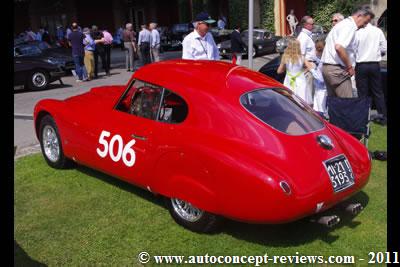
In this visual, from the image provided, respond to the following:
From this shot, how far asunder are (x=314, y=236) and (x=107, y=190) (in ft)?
8.59

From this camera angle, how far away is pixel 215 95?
13.8 feet

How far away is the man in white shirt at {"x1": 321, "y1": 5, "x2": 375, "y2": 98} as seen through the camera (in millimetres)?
6582

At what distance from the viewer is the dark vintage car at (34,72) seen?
45.7 ft

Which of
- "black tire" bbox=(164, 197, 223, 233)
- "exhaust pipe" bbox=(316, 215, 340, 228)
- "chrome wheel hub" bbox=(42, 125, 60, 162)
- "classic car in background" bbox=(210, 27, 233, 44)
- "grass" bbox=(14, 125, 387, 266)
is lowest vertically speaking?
"grass" bbox=(14, 125, 387, 266)

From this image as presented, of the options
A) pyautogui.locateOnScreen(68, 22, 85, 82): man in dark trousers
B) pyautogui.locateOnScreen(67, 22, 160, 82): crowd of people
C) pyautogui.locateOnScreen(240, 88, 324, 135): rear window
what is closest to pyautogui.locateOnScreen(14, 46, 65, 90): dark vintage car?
pyautogui.locateOnScreen(68, 22, 85, 82): man in dark trousers

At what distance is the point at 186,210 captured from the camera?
4352 millimetres

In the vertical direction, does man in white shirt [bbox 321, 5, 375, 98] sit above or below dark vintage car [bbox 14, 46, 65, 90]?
above

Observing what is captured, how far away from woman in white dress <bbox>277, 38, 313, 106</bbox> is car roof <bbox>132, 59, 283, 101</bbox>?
2.69 metres

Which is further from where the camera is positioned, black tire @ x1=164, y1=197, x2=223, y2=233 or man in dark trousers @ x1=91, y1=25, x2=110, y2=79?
man in dark trousers @ x1=91, y1=25, x2=110, y2=79

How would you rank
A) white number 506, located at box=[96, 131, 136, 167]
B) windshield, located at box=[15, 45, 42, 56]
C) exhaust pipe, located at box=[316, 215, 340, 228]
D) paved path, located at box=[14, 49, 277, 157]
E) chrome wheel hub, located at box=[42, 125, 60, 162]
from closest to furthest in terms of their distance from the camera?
exhaust pipe, located at box=[316, 215, 340, 228], white number 506, located at box=[96, 131, 136, 167], chrome wheel hub, located at box=[42, 125, 60, 162], paved path, located at box=[14, 49, 277, 157], windshield, located at box=[15, 45, 42, 56]

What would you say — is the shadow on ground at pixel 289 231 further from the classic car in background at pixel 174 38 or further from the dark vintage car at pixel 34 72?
the classic car in background at pixel 174 38

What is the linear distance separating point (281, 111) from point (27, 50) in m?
13.6
